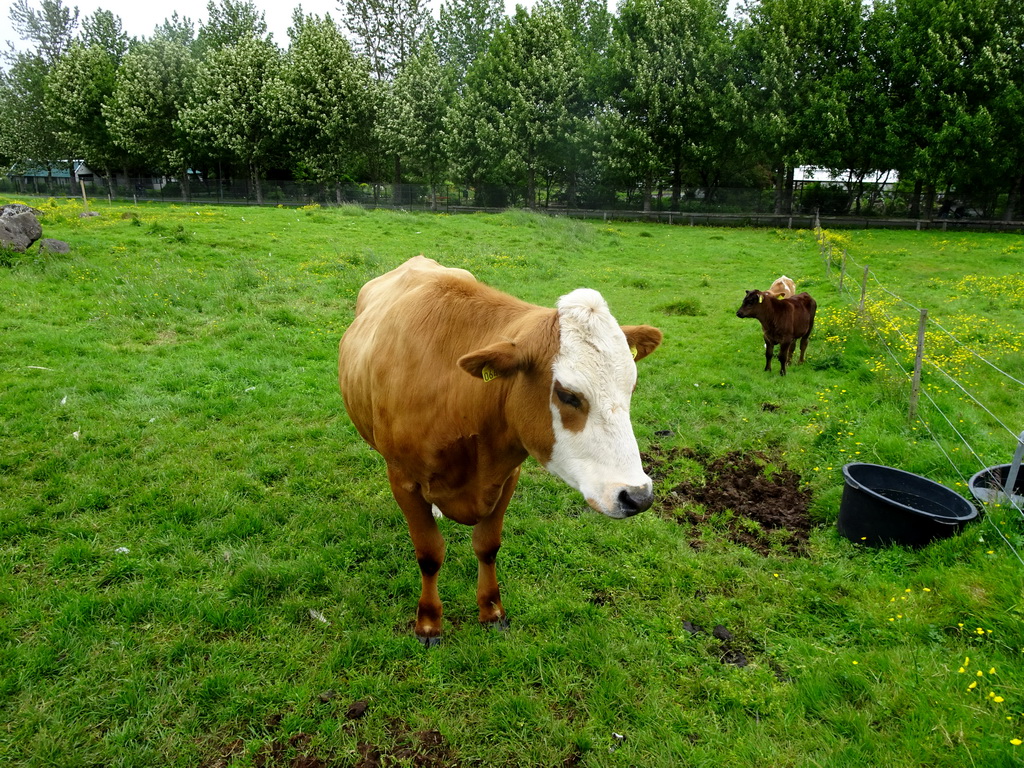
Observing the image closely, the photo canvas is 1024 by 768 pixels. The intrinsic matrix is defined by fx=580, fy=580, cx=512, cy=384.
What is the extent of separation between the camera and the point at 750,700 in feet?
10.7

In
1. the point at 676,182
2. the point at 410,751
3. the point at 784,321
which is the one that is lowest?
the point at 410,751

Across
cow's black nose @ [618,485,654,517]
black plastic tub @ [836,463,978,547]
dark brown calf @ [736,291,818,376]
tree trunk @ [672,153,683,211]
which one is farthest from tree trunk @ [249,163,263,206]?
cow's black nose @ [618,485,654,517]

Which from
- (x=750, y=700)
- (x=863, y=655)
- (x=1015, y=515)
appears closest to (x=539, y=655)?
(x=750, y=700)

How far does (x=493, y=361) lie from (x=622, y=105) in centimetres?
4017

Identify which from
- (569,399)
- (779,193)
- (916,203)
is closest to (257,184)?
(779,193)

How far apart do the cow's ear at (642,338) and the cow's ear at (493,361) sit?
2.16ft

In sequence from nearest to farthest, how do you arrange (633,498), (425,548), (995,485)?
(633,498) < (425,548) < (995,485)

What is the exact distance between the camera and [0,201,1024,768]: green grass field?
3.05 m

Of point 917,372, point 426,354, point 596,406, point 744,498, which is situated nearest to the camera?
point 596,406

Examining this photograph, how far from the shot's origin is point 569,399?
2.72m

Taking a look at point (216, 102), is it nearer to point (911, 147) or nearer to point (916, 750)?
point (911, 147)

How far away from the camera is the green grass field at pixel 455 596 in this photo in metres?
3.05

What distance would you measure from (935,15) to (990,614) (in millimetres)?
38064

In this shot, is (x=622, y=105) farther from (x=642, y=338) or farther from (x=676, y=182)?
(x=642, y=338)
